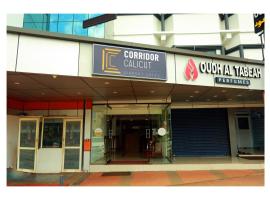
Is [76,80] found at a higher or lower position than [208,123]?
higher

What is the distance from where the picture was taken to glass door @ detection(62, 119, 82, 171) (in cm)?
1096

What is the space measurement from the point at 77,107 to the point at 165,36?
1059 centimetres

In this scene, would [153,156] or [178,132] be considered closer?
[153,156]

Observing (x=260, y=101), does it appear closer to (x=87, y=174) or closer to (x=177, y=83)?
(x=177, y=83)

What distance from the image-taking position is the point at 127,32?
59.7 feet

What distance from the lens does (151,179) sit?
882 centimetres

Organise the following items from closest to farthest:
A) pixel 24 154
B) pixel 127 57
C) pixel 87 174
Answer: pixel 127 57
pixel 87 174
pixel 24 154

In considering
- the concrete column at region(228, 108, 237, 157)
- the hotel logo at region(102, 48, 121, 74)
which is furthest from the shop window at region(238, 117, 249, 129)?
the hotel logo at region(102, 48, 121, 74)

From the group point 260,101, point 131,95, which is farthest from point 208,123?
point 131,95

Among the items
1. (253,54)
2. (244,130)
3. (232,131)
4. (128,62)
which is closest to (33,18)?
(128,62)

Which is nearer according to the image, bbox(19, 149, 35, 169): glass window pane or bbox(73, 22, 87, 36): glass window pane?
bbox(19, 149, 35, 169): glass window pane

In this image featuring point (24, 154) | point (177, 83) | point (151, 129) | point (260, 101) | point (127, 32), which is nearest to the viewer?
point (177, 83)

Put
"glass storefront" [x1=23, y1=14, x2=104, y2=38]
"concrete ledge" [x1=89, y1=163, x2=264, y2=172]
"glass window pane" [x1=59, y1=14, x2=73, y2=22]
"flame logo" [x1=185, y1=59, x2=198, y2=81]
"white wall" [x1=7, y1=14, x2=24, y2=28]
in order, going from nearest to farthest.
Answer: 1. "flame logo" [x1=185, y1=59, x2=198, y2=81]
2. "concrete ledge" [x1=89, y1=163, x2=264, y2=172]
3. "white wall" [x1=7, y1=14, x2=24, y2=28]
4. "glass storefront" [x1=23, y1=14, x2=104, y2=38]
5. "glass window pane" [x1=59, y1=14, x2=73, y2=22]

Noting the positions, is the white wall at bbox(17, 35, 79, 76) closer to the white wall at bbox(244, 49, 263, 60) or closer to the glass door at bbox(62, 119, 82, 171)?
the glass door at bbox(62, 119, 82, 171)
